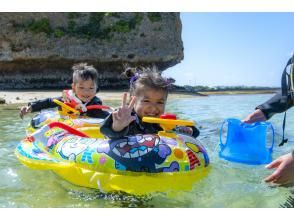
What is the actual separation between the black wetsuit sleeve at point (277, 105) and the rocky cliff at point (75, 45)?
728 inches

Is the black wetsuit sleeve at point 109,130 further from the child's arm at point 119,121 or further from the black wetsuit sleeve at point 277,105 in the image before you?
the black wetsuit sleeve at point 277,105

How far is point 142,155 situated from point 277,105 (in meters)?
1.18

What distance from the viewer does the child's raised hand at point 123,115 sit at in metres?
3.28

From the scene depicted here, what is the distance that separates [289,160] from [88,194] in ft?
5.97

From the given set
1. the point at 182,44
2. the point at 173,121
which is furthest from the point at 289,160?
the point at 182,44

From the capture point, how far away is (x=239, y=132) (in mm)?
3990

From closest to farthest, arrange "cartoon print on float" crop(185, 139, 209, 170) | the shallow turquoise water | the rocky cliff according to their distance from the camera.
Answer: the shallow turquoise water < "cartoon print on float" crop(185, 139, 209, 170) < the rocky cliff

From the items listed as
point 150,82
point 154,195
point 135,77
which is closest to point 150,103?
point 150,82

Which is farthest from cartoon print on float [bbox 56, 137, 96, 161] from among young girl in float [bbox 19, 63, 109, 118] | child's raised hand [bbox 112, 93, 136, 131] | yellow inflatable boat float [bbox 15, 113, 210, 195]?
young girl in float [bbox 19, 63, 109, 118]

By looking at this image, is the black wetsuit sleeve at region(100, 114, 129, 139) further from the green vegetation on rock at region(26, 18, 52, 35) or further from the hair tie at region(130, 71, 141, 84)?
the green vegetation on rock at region(26, 18, 52, 35)

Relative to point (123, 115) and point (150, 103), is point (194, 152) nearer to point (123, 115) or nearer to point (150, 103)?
point (150, 103)

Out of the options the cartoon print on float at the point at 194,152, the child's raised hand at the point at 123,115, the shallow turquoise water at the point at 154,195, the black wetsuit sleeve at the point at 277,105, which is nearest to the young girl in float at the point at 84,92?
the shallow turquoise water at the point at 154,195

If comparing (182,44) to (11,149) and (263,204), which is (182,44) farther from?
(263,204)

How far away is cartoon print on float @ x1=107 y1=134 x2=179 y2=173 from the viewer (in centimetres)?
336
